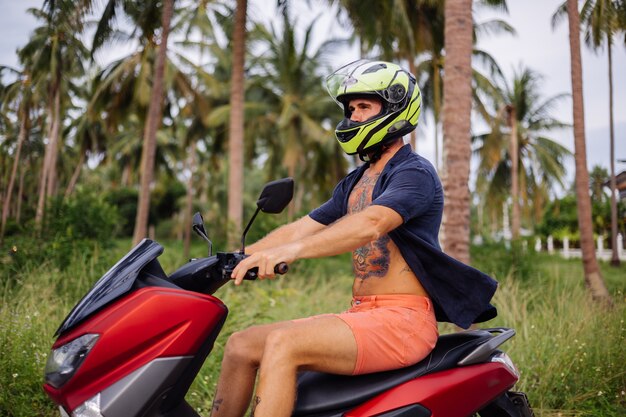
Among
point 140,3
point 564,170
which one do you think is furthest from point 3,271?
point 564,170

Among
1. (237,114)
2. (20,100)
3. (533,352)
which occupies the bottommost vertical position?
(533,352)

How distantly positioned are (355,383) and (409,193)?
0.68 metres

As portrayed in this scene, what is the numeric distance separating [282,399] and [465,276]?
0.83 meters

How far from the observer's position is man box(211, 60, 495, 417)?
1.95 meters

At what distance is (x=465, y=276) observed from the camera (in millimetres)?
2254

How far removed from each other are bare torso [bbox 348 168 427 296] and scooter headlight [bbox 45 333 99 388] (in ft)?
3.30

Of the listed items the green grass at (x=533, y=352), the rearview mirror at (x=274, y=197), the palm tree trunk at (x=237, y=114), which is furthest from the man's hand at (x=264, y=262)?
the palm tree trunk at (x=237, y=114)

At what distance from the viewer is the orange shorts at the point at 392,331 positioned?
2029 mm

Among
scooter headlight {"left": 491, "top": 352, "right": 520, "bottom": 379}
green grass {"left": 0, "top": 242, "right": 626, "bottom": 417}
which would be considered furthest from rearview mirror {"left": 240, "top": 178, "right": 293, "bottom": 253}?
green grass {"left": 0, "top": 242, "right": 626, "bottom": 417}

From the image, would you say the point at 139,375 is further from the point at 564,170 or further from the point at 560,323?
the point at 564,170

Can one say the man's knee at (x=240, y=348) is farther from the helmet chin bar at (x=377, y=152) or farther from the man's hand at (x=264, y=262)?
the helmet chin bar at (x=377, y=152)

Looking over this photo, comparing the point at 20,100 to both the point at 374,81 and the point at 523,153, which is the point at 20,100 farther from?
the point at 374,81

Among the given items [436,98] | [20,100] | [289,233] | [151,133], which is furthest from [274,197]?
[20,100]

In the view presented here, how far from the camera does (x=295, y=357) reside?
6.39 ft
